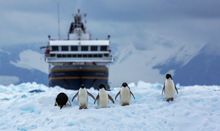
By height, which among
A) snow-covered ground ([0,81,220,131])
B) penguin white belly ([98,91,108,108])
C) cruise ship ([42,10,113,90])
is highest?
cruise ship ([42,10,113,90])

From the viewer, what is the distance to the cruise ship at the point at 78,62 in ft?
164

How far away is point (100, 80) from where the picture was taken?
50188 millimetres

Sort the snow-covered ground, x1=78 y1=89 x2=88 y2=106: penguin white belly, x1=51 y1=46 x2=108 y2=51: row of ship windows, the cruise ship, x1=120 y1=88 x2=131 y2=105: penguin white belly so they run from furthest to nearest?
x1=51 y1=46 x2=108 y2=51: row of ship windows → the cruise ship → x1=120 y1=88 x2=131 y2=105: penguin white belly → x1=78 y1=89 x2=88 y2=106: penguin white belly → the snow-covered ground

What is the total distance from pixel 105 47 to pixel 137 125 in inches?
1288

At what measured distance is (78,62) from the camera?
52000mm

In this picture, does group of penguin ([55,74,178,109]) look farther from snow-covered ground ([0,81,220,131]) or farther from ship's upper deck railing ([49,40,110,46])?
ship's upper deck railing ([49,40,110,46])

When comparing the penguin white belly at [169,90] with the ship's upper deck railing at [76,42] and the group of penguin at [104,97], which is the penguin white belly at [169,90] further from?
the ship's upper deck railing at [76,42]

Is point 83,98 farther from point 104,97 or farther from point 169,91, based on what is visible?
point 169,91

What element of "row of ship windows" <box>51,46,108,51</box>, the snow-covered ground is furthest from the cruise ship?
the snow-covered ground

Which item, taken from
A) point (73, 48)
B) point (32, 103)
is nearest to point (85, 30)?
point (73, 48)

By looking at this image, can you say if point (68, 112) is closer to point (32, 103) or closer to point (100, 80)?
point (32, 103)

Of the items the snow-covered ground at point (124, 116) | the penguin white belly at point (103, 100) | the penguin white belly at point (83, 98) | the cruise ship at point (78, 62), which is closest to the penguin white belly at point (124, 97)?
the snow-covered ground at point (124, 116)

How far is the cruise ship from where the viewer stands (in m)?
49.8

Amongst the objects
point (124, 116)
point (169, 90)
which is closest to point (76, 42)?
point (169, 90)
